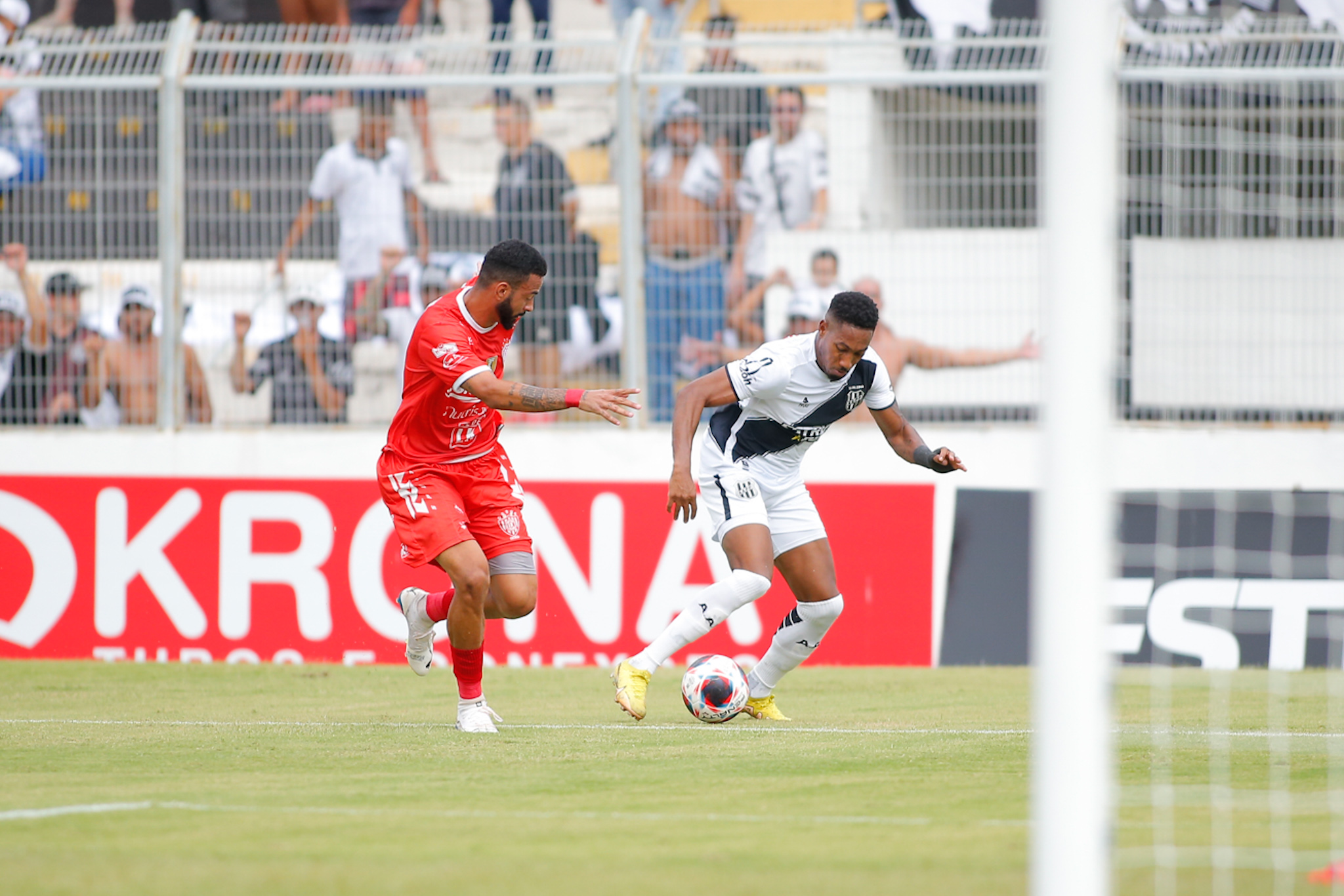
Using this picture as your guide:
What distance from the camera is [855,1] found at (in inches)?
587

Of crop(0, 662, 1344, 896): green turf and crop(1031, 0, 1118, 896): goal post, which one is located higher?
crop(1031, 0, 1118, 896): goal post

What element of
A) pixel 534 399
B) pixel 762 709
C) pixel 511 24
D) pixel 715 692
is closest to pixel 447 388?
pixel 534 399

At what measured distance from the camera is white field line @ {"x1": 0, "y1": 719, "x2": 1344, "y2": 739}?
7859mm

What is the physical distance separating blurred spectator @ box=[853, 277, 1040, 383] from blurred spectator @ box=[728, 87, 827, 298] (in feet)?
2.28

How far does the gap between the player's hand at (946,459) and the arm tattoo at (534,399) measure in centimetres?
194

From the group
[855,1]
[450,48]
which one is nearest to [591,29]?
[855,1]

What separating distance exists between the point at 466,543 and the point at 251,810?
8.86 feet

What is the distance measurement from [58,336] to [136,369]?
2.03ft

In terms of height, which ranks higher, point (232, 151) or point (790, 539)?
point (232, 151)

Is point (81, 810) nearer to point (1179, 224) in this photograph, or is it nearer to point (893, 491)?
point (893, 491)

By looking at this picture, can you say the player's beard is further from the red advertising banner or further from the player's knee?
the red advertising banner

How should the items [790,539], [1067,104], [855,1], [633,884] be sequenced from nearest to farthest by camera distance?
[1067,104]
[633,884]
[790,539]
[855,1]

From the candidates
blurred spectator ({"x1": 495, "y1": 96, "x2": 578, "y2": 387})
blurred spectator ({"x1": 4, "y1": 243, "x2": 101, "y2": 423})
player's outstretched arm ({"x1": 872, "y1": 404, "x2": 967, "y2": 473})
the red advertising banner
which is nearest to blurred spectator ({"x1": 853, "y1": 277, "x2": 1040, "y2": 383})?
the red advertising banner

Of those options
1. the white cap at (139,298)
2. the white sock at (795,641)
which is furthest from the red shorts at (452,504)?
the white cap at (139,298)
